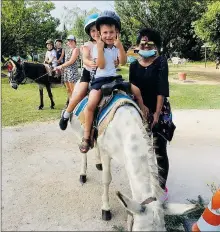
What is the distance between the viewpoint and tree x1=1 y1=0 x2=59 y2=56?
610 inches

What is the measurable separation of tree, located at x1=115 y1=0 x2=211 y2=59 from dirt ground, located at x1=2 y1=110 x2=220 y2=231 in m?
16.1

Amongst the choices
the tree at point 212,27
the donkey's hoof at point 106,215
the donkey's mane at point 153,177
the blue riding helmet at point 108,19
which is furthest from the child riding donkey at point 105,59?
the tree at point 212,27

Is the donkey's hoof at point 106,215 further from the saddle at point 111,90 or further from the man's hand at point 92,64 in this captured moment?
the man's hand at point 92,64

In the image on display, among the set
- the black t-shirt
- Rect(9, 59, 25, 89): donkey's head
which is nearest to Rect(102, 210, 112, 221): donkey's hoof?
the black t-shirt

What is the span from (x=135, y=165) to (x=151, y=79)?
1.21 metres

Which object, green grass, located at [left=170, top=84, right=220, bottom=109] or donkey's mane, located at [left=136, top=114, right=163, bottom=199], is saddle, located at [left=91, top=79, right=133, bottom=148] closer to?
donkey's mane, located at [left=136, top=114, right=163, bottom=199]

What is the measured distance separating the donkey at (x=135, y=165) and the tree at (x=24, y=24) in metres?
13.7

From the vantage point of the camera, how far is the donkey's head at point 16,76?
27.3 ft

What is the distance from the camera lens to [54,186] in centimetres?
424

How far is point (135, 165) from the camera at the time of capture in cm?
257

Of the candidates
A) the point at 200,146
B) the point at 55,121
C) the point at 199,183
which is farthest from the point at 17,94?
the point at 199,183

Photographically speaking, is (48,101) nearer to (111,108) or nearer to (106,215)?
(106,215)

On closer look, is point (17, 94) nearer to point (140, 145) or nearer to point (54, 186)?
point (54, 186)

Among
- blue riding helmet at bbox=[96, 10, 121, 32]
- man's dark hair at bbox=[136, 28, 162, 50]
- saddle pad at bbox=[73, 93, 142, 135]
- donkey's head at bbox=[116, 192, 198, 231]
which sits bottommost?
donkey's head at bbox=[116, 192, 198, 231]
